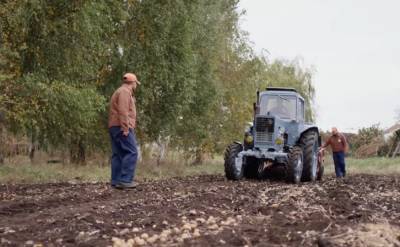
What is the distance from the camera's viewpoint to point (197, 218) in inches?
288

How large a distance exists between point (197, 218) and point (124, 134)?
4085 mm

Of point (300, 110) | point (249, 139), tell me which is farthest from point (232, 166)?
point (300, 110)

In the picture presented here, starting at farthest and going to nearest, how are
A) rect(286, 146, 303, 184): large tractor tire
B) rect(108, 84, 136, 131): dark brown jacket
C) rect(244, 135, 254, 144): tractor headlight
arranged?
1. rect(244, 135, 254, 144): tractor headlight
2. rect(286, 146, 303, 184): large tractor tire
3. rect(108, 84, 136, 131): dark brown jacket

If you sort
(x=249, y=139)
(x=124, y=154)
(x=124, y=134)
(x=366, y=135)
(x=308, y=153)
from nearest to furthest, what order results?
(x=124, y=134) < (x=124, y=154) < (x=308, y=153) < (x=249, y=139) < (x=366, y=135)

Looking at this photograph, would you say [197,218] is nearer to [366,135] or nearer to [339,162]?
[339,162]

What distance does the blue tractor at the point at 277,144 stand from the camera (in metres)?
15.8

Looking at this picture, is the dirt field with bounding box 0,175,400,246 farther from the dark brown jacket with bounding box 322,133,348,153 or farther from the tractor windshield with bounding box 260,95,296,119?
the dark brown jacket with bounding box 322,133,348,153

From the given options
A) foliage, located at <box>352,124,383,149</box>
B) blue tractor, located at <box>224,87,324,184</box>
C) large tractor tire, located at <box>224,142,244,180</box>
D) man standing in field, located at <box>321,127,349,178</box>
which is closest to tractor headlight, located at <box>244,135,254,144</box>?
blue tractor, located at <box>224,87,324,184</box>

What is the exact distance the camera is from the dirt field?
19.1 ft

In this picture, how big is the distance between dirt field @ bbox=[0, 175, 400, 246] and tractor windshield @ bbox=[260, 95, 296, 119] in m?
6.38

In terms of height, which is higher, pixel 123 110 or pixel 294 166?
pixel 123 110

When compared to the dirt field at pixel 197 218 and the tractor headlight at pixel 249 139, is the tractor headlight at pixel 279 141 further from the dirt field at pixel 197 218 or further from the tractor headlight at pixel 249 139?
the dirt field at pixel 197 218

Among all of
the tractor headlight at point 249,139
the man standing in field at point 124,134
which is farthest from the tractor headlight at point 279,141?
the man standing in field at point 124,134

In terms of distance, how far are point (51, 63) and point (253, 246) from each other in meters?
12.8
